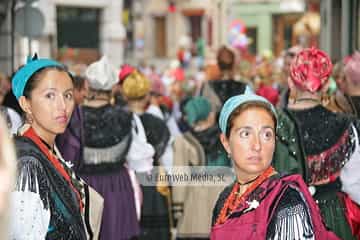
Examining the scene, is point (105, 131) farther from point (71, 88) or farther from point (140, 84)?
point (71, 88)

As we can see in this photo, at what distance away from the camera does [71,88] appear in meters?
3.34

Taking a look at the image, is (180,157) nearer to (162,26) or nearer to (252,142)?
(252,142)

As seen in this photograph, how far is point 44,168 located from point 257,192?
836 mm

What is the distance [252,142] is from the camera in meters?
2.91

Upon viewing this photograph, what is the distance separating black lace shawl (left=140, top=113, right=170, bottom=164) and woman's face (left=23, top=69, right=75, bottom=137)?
335cm

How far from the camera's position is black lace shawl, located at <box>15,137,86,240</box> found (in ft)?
9.66

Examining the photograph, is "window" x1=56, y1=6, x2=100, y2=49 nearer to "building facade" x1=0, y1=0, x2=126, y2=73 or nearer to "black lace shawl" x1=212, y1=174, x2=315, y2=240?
"building facade" x1=0, y1=0, x2=126, y2=73

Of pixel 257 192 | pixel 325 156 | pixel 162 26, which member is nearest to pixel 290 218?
pixel 257 192

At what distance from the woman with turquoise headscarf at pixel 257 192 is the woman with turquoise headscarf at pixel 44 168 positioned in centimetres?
59

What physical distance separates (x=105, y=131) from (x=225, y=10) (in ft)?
85.7

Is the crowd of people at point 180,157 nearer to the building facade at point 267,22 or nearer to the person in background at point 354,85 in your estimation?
the person in background at point 354,85

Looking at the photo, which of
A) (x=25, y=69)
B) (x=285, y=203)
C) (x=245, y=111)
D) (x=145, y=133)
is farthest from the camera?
(x=145, y=133)

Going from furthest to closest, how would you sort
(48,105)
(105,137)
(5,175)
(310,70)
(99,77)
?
(99,77) < (105,137) < (310,70) < (48,105) < (5,175)

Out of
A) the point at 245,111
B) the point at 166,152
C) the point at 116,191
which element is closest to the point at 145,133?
the point at 166,152
